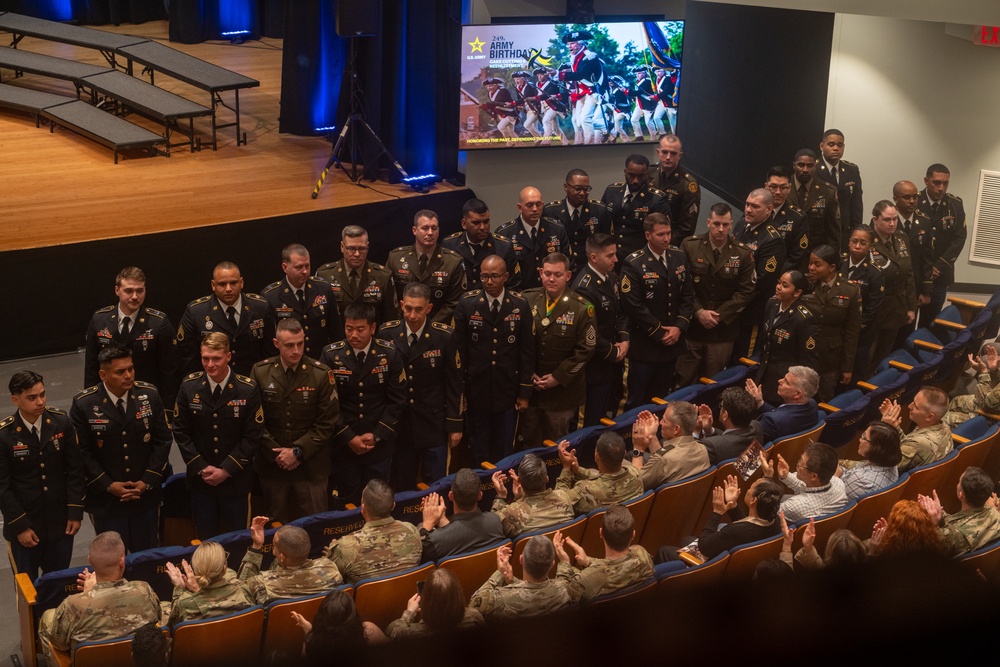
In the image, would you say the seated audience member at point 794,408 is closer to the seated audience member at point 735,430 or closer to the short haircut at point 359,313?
the seated audience member at point 735,430

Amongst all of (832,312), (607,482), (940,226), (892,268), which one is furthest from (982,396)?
(607,482)

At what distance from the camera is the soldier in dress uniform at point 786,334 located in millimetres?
5926

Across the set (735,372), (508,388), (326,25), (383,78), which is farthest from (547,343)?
(326,25)

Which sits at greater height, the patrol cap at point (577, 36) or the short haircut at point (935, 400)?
the patrol cap at point (577, 36)

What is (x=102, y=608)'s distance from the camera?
341 cm

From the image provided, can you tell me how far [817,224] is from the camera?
7.52m

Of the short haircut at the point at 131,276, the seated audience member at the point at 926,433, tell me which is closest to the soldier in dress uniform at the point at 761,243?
the seated audience member at the point at 926,433

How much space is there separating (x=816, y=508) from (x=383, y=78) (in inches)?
236

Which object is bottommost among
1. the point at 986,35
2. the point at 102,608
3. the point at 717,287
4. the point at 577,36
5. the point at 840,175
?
the point at 102,608

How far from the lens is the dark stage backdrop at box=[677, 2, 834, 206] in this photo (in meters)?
9.46

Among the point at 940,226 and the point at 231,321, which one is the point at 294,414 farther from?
the point at 940,226

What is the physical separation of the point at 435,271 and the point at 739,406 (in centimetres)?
222

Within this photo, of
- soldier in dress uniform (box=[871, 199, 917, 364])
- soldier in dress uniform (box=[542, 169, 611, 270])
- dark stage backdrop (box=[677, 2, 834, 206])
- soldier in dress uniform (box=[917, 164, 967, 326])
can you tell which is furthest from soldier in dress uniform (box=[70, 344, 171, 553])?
dark stage backdrop (box=[677, 2, 834, 206])

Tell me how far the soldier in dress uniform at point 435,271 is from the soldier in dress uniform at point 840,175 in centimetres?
316
